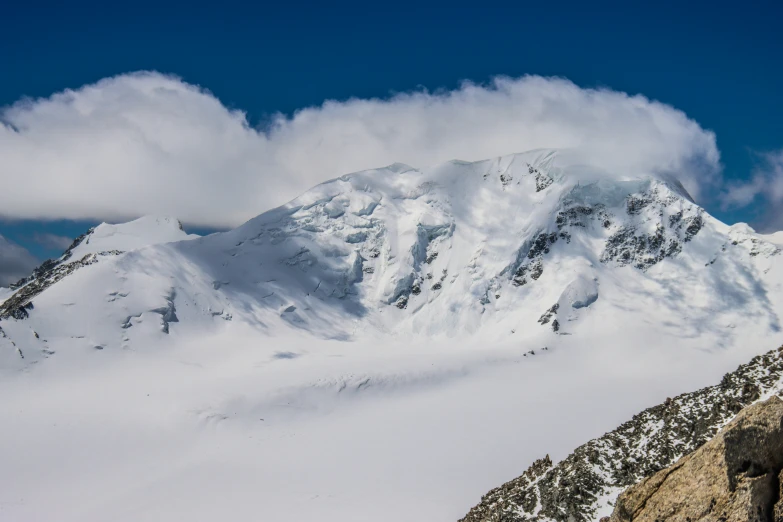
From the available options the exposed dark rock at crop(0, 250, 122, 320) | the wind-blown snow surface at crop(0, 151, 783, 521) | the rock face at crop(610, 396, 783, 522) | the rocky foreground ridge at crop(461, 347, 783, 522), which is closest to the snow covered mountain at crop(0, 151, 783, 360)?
the wind-blown snow surface at crop(0, 151, 783, 521)

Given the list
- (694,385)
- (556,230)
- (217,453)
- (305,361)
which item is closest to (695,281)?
(556,230)

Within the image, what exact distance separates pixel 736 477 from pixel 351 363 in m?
140

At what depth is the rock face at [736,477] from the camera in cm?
984

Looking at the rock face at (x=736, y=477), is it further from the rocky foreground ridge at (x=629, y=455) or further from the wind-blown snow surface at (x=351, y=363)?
the wind-blown snow surface at (x=351, y=363)

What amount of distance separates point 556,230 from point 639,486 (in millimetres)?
191363

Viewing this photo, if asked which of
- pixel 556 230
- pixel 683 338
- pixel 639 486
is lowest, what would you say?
pixel 639 486

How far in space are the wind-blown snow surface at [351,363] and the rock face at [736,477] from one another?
6901 cm

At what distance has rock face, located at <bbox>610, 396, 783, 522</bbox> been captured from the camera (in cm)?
984

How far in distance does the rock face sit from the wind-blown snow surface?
69008 millimetres

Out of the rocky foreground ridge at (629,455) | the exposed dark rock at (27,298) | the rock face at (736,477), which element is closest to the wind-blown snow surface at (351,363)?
the exposed dark rock at (27,298)

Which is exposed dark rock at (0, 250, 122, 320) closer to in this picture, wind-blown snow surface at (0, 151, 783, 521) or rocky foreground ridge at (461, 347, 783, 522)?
wind-blown snow surface at (0, 151, 783, 521)

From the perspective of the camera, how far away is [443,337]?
177375mm

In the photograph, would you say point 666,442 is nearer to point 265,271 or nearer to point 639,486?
point 639,486

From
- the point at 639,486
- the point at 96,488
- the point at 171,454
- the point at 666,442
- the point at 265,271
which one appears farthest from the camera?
the point at 265,271
